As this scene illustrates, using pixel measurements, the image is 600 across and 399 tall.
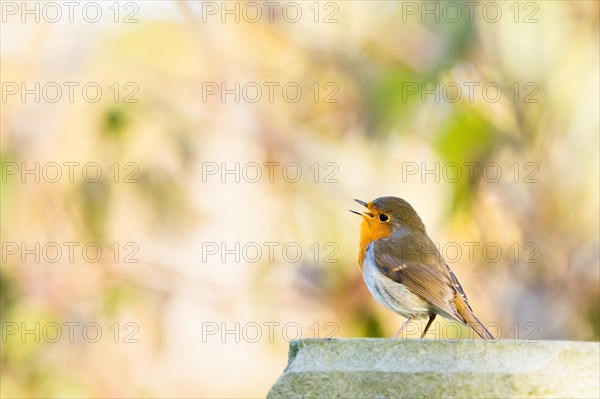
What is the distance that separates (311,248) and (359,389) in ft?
21.1

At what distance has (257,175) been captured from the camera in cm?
902

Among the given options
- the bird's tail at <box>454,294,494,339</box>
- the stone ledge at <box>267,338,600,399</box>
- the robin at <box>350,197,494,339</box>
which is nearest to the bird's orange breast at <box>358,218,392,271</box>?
the robin at <box>350,197,494,339</box>

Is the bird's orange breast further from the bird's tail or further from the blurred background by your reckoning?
the blurred background

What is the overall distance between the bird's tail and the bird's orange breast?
0.42 metres

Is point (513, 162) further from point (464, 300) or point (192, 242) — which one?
point (464, 300)

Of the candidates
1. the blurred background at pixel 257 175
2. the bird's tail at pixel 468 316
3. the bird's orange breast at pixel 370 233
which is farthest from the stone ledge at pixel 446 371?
the blurred background at pixel 257 175

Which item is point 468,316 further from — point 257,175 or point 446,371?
point 257,175

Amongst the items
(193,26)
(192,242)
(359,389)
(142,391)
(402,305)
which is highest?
(193,26)

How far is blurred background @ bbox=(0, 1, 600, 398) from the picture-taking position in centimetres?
711

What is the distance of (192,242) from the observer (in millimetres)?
8883

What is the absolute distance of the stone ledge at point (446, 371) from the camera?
1.59 m

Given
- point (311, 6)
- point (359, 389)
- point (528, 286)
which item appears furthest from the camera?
point (311, 6)

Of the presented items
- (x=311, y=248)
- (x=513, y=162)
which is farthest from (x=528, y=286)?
(x=311, y=248)

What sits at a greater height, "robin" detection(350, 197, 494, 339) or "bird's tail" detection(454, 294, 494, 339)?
"robin" detection(350, 197, 494, 339)
